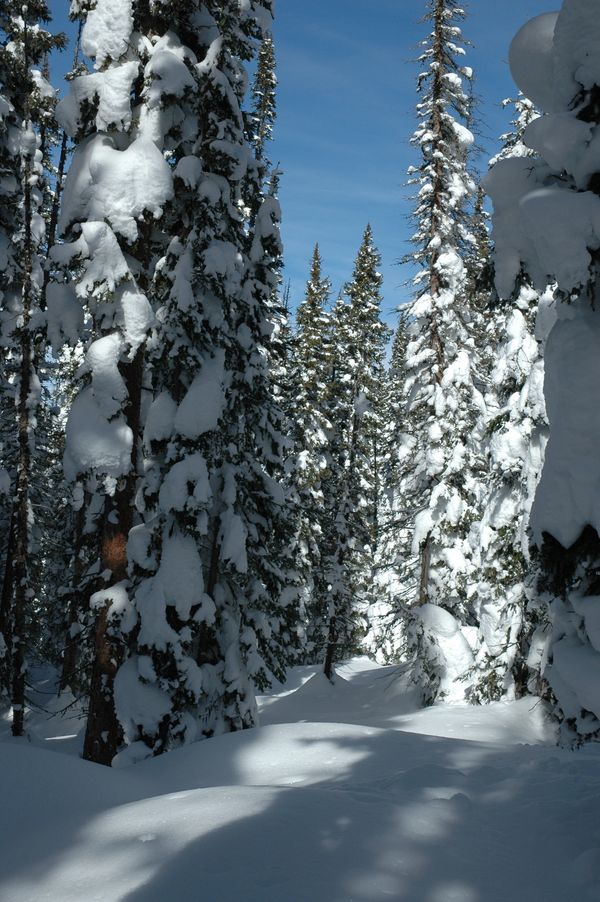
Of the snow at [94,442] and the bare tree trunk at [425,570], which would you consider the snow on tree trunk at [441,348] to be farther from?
the snow at [94,442]

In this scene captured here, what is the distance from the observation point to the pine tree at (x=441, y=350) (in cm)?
1916

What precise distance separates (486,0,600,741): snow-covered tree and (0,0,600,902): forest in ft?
0.07

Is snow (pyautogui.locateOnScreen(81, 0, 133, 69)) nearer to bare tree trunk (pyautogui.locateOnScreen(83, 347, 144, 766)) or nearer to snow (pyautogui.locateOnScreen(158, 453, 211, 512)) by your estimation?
bare tree trunk (pyautogui.locateOnScreen(83, 347, 144, 766))

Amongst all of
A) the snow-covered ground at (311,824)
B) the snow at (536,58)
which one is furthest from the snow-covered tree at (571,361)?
the snow-covered ground at (311,824)

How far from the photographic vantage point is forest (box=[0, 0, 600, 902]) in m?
4.53

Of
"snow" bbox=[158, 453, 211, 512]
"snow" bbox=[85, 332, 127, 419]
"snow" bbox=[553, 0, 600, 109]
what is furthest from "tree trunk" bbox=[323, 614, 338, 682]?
"snow" bbox=[553, 0, 600, 109]

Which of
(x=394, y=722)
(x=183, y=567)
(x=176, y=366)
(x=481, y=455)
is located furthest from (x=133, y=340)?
(x=481, y=455)

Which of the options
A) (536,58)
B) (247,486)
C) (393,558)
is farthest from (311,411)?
(536,58)

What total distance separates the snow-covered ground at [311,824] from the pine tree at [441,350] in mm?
12654

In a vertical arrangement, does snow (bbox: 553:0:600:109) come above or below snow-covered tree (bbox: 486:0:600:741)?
above

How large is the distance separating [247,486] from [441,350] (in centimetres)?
996

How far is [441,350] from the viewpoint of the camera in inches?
787

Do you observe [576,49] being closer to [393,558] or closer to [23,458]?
[23,458]

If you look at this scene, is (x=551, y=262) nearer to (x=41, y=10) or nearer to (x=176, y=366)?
(x=176, y=366)
